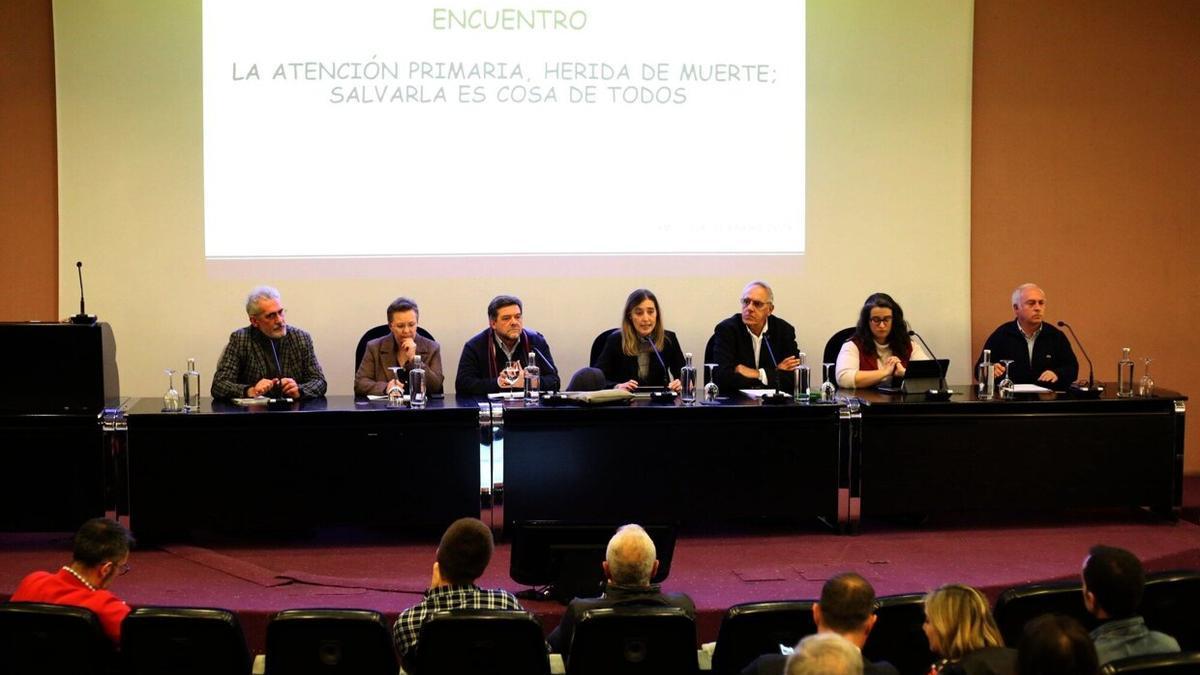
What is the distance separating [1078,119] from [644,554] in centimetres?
495

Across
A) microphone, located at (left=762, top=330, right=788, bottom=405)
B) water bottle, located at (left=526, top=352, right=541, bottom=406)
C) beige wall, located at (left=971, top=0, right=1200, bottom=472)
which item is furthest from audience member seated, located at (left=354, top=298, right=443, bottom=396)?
beige wall, located at (left=971, top=0, right=1200, bottom=472)

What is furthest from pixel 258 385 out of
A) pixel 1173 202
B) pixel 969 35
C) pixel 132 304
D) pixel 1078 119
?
pixel 1173 202

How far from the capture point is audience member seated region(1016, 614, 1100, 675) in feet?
7.47

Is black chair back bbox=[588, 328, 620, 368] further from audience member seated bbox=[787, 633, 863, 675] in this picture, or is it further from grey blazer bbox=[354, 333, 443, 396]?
audience member seated bbox=[787, 633, 863, 675]

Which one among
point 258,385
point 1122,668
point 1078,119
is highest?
point 1078,119

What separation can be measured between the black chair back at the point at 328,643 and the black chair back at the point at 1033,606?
4.83 feet

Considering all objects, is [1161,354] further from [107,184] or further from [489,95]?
[107,184]

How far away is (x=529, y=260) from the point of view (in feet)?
21.9

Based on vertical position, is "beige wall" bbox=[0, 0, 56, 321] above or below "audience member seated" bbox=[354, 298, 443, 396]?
above

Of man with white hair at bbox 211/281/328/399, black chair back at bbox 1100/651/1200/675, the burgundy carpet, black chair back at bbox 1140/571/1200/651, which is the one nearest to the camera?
black chair back at bbox 1100/651/1200/675

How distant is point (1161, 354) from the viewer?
7.14 meters

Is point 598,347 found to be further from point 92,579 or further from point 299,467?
point 92,579

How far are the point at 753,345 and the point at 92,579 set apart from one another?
3612mm

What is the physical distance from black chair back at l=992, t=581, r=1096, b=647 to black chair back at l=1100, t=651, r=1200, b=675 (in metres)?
0.55
